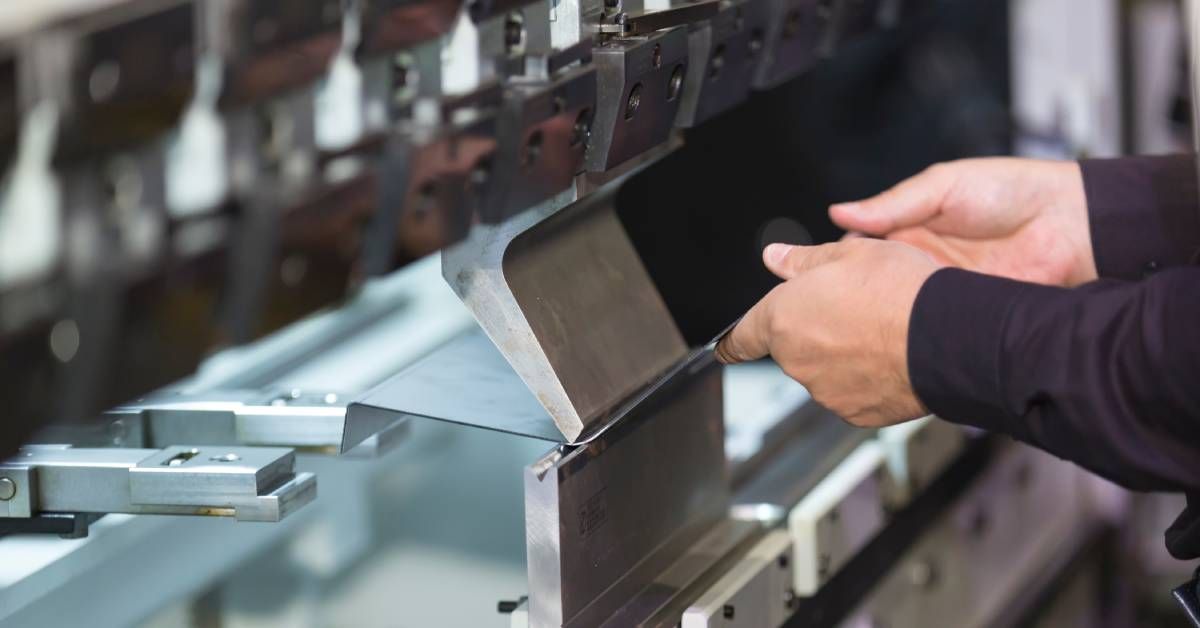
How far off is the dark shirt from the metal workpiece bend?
0.67ft

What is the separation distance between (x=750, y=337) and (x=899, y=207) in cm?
33

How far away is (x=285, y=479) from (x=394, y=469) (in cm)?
51

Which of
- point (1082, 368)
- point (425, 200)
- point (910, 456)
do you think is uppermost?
point (425, 200)

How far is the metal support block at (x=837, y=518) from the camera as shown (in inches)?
49.6

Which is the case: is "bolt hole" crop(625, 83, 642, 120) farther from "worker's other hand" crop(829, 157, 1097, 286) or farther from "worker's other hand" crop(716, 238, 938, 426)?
"worker's other hand" crop(829, 157, 1097, 286)

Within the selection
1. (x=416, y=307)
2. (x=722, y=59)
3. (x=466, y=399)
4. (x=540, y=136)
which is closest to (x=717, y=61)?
(x=722, y=59)

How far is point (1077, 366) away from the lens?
3.11 ft

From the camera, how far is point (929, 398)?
3.37 feet

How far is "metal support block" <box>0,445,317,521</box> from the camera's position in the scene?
981mm

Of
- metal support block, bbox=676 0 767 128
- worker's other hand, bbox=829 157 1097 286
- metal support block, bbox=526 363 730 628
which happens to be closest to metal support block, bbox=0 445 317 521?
metal support block, bbox=526 363 730 628

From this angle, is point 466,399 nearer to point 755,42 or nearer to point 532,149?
point 532,149

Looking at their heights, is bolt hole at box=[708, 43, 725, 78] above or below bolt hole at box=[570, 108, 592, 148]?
above

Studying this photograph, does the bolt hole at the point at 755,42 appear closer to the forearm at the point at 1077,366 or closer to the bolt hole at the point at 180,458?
the forearm at the point at 1077,366

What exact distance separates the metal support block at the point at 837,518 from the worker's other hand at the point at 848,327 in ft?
0.65
